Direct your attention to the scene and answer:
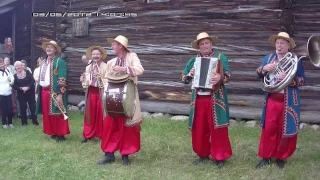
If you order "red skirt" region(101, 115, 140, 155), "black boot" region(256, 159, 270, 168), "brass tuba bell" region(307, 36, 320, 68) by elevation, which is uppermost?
"brass tuba bell" region(307, 36, 320, 68)

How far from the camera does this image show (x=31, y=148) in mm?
7281

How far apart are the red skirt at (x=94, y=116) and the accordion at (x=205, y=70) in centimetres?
251

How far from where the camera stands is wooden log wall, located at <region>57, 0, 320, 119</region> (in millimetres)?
8523

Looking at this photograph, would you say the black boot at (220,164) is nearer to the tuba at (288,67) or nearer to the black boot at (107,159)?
the tuba at (288,67)

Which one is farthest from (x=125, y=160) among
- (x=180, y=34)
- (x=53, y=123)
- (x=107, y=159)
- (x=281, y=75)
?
(x=180, y=34)

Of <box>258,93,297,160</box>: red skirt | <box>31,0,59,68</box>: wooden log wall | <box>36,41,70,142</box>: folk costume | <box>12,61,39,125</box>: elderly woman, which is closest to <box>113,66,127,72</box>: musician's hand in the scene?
<box>258,93,297,160</box>: red skirt

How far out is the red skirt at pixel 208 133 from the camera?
5711mm

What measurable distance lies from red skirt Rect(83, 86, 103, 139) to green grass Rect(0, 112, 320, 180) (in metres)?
0.19

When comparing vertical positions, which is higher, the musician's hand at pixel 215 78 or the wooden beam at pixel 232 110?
the musician's hand at pixel 215 78

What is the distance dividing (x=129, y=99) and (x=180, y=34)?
437 centimetres

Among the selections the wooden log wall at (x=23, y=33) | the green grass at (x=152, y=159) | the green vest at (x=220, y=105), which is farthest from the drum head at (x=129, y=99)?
the wooden log wall at (x=23, y=33)

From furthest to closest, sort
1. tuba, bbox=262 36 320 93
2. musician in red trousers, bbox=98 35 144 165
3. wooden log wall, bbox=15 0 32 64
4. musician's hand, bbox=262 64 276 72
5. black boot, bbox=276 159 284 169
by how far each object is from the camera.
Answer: wooden log wall, bbox=15 0 32 64 → musician in red trousers, bbox=98 35 144 165 → black boot, bbox=276 159 284 169 → musician's hand, bbox=262 64 276 72 → tuba, bbox=262 36 320 93

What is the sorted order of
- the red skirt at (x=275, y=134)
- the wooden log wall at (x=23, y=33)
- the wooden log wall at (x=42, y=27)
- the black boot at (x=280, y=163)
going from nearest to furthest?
1. the red skirt at (x=275, y=134)
2. the black boot at (x=280, y=163)
3. the wooden log wall at (x=42, y=27)
4. the wooden log wall at (x=23, y=33)

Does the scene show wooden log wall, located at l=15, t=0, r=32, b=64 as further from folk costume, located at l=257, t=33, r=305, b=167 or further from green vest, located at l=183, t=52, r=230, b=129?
folk costume, located at l=257, t=33, r=305, b=167
